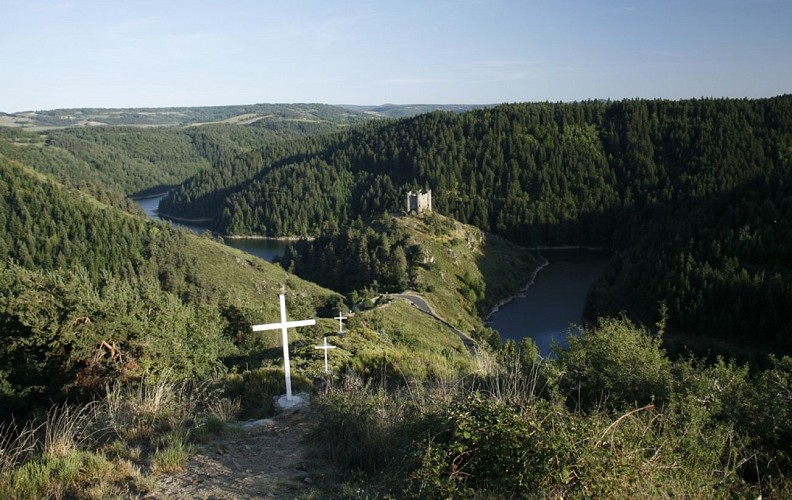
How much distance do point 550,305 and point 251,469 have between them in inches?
2899

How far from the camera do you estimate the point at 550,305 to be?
76125 mm

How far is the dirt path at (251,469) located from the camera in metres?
5.98

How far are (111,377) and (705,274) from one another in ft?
198

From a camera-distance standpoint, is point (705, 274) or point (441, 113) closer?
point (705, 274)

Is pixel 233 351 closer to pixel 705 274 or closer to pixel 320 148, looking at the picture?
pixel 705 274

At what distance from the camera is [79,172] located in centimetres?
19488

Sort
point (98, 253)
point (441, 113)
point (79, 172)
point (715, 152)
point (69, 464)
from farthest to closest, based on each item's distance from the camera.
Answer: point (79, 172)
point (441, 113)
point (715, 152)
point (98, 253)
point (69, 464)

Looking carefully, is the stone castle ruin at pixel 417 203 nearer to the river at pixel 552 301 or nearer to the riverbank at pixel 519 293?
the riverbank at pixel 519 293

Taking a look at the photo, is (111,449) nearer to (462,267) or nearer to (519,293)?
(462,267)

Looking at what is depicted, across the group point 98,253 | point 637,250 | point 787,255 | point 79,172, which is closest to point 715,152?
point 637,250

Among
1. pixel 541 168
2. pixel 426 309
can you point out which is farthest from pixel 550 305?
pixel 541 168

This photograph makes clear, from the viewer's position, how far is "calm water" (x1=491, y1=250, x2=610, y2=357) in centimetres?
6462

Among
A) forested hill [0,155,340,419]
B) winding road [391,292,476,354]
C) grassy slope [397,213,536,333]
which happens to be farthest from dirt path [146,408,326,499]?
grassy slope [397,213,536,333]

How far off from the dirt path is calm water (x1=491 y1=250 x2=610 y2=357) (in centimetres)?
4559
